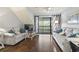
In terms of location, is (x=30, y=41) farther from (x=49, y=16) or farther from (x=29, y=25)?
(x=49, y=16)

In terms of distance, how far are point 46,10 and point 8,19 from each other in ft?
2.43


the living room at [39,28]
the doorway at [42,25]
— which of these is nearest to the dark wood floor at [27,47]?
the living room at [39,28]

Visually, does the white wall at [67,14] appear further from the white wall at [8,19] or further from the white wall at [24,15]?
the white wall at [8,19]

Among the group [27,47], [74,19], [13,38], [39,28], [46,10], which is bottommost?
[27,47]

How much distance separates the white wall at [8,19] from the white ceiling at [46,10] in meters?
0.36

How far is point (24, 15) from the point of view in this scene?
7.10 ft

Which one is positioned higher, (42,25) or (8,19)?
(8,19)

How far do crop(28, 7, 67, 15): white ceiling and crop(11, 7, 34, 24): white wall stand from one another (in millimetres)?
104

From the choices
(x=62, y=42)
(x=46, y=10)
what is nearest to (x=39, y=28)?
(x=46, y=10)

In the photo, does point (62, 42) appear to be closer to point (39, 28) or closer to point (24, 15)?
point (39, 28)

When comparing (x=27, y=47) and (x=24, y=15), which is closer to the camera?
(x=27, y=47)

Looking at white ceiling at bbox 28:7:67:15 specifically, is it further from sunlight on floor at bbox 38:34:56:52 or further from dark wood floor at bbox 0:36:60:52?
dark wood floor at bbox 0:36:60:52

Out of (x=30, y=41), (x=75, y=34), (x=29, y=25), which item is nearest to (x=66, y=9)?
(x=75, y=34)

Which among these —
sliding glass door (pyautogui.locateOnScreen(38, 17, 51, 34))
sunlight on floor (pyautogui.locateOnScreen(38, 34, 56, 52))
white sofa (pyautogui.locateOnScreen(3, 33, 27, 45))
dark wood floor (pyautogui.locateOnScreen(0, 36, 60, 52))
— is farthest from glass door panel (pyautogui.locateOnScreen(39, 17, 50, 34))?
white sofa (pyautogui.locateOnScreen(3, 33, 27, 45))
